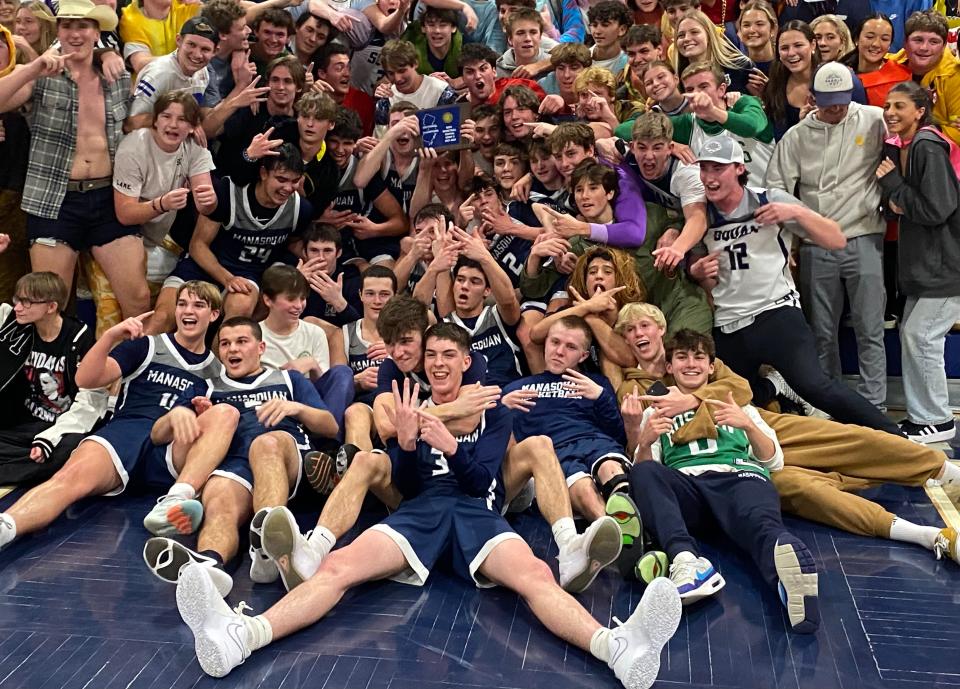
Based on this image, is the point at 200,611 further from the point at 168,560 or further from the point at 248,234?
the point at 248,234

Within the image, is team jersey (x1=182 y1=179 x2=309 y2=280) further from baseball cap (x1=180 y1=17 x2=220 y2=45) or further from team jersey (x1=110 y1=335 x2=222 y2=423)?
team jersey (x1=110 y1=335 x2=222 y2=423)

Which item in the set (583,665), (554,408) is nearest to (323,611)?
(583,665)

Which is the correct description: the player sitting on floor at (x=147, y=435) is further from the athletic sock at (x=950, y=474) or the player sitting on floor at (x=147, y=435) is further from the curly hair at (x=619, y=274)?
the athletic sock at (x=950, y=474)

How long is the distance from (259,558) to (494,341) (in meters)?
2.00

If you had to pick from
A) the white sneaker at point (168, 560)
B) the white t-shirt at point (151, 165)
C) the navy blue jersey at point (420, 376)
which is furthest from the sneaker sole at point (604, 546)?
the white t-shirt at point (151, 165)

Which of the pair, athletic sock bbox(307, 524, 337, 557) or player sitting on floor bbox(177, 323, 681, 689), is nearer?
player sitting on floor bbox(177, 323, 681, 689)

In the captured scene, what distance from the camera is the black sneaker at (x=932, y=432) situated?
19.1ft

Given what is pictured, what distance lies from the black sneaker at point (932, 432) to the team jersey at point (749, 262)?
3.39 ft

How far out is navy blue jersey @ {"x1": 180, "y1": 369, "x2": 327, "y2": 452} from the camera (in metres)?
5.03

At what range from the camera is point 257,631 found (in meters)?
3.75

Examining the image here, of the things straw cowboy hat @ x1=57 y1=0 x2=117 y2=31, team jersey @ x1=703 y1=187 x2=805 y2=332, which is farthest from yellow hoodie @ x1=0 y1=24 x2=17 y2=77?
team jersey @ x1=703 y1=187 x2=805 y2=332

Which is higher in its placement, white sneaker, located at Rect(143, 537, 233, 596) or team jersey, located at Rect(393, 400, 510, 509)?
team jersey, located at Rect(393, 400, 510, 509)

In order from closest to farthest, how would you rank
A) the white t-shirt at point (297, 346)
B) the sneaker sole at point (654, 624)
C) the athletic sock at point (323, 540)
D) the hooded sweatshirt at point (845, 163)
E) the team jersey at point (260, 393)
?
1. the sneaker sole at point (654, 624)
2. the athletic sock at point (323, 540)
3. the team jersey at point (260, 393)
4. the white t-shirt at point (297, 346)
5. the hooded sweatshirt at point (845, 163)

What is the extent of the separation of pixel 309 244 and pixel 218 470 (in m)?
1.77
